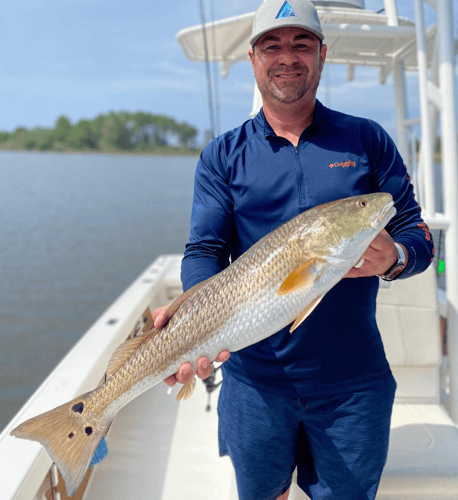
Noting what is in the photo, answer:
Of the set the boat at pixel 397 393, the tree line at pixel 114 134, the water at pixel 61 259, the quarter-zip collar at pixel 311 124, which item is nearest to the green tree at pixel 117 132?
the tree line at pixel 114 134

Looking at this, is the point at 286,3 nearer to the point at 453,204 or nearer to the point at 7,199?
the point at 453,204

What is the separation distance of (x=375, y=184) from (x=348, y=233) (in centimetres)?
37

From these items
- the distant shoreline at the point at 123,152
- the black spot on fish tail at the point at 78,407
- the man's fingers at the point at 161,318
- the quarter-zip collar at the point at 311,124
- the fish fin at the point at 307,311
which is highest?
the distant shoreline at the point at 123,152

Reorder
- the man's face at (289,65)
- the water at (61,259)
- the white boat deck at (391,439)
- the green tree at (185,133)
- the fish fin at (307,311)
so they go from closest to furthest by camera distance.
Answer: the fish fin at (307,311) < the man's face at (289,65) < the white boat deck at (391,439) < the water at (61,259) < the green tree at (185,133)

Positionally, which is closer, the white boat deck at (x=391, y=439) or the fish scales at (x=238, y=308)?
the fish scales at (x=238, y=308)

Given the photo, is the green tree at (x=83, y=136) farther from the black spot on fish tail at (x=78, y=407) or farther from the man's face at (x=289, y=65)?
the black spot on fish tail at (x=78, y=407)

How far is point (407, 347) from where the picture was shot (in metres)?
3.26

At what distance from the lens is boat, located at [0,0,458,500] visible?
247 centimetres

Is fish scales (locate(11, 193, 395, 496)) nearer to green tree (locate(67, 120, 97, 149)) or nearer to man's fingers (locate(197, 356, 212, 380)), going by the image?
man's fingers (locate(197, 356, 212, 380))

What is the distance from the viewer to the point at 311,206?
1786mm

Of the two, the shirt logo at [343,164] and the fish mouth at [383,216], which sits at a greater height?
the shirt logo at [343,164]

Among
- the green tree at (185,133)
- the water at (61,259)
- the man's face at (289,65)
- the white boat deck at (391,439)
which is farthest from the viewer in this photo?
the green tree at (185,133)

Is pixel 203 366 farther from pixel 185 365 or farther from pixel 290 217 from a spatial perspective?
pixel 290 217

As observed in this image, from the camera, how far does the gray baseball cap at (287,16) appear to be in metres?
1.77
